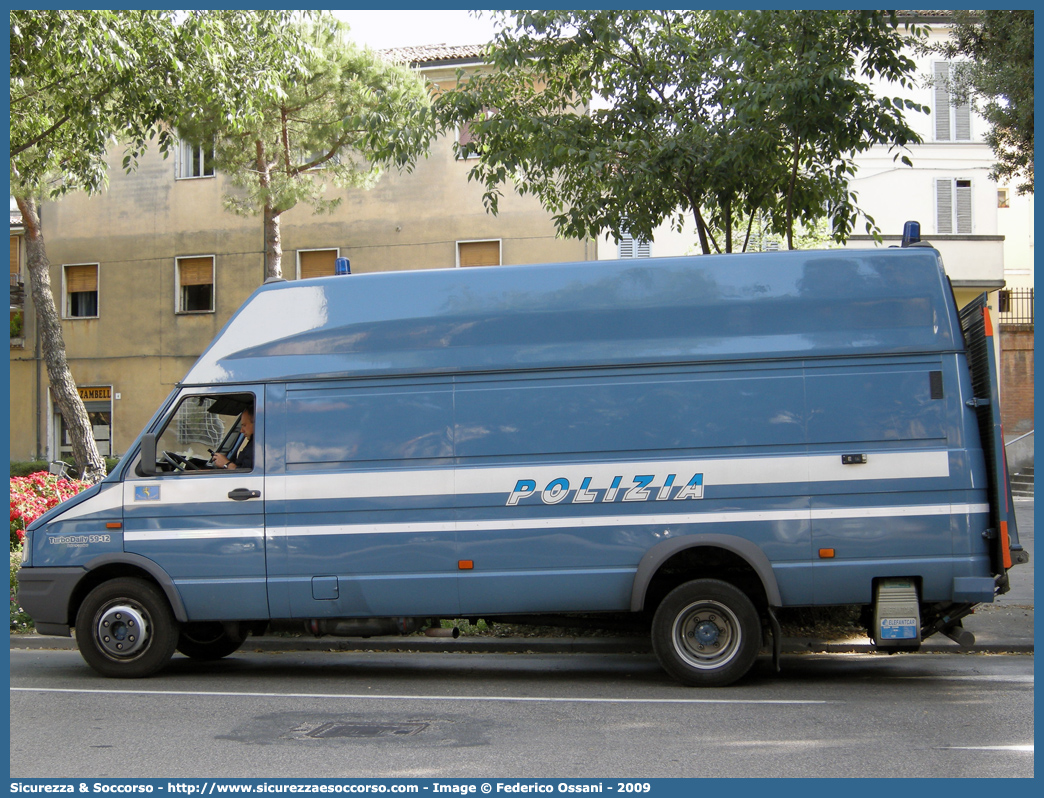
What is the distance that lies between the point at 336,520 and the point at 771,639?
131 inches

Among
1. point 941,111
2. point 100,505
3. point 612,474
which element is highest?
point 941,111

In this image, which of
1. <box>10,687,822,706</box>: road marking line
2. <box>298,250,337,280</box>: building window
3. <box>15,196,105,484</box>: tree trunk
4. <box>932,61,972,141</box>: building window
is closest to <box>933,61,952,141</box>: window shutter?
<box>932,61,972,141</box>: building window

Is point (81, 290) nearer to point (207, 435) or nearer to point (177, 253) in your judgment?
point (177, 253)

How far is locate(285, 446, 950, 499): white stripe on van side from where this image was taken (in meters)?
6.93

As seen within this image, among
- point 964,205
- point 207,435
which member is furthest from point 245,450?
point 964,205

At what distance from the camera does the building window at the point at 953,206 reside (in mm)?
25781

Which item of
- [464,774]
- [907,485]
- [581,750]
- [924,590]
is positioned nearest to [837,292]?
[907,485]

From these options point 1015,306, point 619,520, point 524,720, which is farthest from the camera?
point 1015,306

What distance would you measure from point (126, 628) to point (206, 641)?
100 centimetres

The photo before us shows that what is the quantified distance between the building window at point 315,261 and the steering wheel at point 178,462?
16716mm

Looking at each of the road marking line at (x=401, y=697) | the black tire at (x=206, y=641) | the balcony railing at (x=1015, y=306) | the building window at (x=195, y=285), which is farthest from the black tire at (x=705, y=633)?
the balcony railing at (x=1015, y=306)

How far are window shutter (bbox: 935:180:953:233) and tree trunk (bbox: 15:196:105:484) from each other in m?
21.0

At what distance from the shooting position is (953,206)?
84.9 feet

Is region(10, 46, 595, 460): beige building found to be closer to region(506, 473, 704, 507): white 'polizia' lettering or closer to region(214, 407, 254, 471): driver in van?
region(214, 407, 254, 471): driver in van
